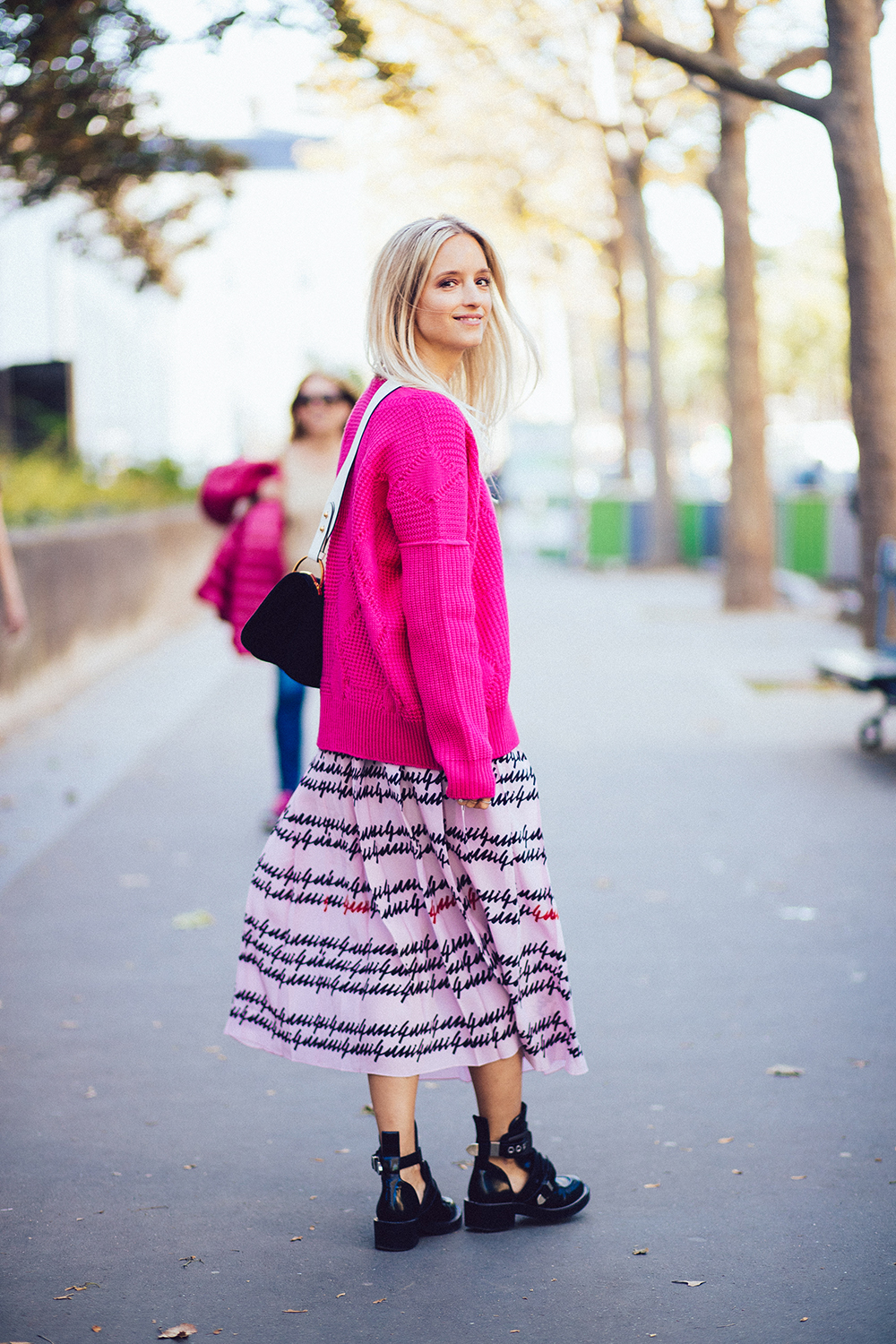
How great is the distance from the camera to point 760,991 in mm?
4977

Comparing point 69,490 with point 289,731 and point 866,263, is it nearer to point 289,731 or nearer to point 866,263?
point 866,263

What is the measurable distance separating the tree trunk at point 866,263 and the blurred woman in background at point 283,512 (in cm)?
492

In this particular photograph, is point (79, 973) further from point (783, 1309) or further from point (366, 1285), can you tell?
point (783, 1309)

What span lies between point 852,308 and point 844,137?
1.10 m

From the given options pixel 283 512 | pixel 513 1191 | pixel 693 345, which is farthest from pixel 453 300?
pixel 693 345

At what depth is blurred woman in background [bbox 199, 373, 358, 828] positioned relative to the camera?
695cm

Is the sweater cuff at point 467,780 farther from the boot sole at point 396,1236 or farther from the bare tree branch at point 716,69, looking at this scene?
the bare tree branch at point 716,69

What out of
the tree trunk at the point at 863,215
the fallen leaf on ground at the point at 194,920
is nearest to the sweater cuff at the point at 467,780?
the fallen leaf on ground at the point at 194,920

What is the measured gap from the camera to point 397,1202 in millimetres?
3271

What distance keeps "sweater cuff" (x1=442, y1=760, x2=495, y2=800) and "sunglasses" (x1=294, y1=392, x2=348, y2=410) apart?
407 cm

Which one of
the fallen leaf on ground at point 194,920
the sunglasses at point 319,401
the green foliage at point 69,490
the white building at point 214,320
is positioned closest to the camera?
the fallen leaf on ground at point 194,920

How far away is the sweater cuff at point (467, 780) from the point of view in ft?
10.1

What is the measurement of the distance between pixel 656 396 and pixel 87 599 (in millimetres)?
12681

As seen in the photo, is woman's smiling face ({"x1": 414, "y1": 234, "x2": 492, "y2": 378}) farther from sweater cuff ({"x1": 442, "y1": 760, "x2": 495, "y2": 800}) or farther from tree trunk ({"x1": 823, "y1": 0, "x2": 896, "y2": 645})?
tree trunk ({"x1": 823, "y1": 0, "x2": 896, "y2": 645})
